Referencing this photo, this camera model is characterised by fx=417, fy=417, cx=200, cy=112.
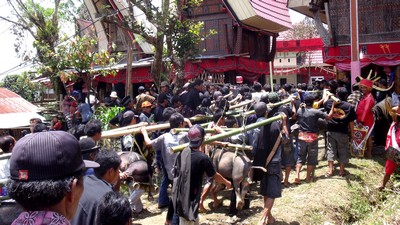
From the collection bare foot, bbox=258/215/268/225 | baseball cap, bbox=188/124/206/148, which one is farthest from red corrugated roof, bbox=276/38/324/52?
baseball cap, bbox=188/124/206/148

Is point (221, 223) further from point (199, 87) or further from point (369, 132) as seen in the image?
point (369, 132)

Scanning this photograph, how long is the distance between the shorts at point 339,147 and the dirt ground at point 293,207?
40 centimetres

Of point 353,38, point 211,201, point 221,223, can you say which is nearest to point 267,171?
point 221,223

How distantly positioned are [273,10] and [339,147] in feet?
42.4

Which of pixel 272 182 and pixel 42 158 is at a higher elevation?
pixel 42 158

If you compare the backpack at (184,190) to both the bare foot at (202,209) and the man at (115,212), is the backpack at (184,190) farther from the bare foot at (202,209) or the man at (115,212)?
the man at (115,212)

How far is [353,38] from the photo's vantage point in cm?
1090

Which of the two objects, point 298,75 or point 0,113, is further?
point 298,75

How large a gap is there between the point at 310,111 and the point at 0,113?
7273 millimetres

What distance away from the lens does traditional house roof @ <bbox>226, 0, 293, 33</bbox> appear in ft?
58.7

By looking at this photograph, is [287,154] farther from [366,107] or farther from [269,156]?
[366,107]

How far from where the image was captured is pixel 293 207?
22.6 feet

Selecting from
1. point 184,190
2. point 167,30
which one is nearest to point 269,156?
point 184,190

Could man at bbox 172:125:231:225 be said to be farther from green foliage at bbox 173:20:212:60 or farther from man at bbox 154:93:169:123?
green foliage at bbox 173:20:212:60
